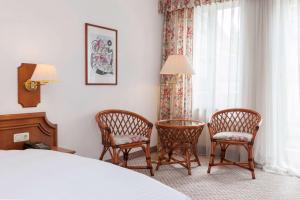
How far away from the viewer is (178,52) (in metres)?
4.61

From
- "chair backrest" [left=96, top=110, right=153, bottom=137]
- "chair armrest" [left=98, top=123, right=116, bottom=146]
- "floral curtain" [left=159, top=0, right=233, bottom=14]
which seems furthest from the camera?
"floral curtain" [left=159, top=0, right=233, bottom=14]

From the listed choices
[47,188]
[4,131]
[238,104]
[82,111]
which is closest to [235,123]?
[238,104]

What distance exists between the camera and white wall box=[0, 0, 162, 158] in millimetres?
2863

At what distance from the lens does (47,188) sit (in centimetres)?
124

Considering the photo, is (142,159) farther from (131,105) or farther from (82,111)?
(82,111)

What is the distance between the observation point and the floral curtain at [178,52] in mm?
4516

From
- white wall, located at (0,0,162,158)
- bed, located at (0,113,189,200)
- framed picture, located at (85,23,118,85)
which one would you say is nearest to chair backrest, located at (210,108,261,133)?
white wall, located at (0,0,162,158)

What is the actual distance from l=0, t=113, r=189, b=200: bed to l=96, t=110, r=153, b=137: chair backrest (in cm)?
193

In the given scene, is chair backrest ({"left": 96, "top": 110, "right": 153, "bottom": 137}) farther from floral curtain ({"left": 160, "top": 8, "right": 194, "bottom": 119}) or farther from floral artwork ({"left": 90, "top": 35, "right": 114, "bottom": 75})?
floral curtain ({"left": 160, "top": 8, "right": 194, "bottom": 119})

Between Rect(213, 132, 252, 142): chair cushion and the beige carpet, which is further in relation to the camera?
Rect(213, 132, 252, 142): chair cushion

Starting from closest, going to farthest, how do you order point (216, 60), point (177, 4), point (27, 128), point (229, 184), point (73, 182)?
1. point (73, 182)
2. point (27, 128)
3. point (229, 184)
4. point (216, 60)
5. point (177, 4)

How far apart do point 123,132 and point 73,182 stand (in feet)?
8.91

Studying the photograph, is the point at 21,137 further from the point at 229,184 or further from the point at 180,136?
the point at 229,184

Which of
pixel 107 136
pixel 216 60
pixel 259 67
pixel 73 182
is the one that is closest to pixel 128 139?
pixel 107 136
